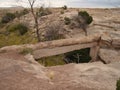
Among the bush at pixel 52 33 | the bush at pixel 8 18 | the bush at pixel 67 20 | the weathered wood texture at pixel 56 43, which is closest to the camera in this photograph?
the weathered wood texture at pixel 56 43

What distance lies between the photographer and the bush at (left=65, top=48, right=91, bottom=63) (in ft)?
75.6

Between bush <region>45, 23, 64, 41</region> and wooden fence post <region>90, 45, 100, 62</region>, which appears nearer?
wooden fence post <region>90, 45, 100, 62</region>

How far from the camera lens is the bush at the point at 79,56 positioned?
75.6 feet

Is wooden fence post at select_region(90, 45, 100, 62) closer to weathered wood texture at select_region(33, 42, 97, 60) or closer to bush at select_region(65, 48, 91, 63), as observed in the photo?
bush at select_region(65, 48, 91, 63)

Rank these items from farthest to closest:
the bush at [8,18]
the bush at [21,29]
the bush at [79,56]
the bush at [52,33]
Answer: the bush at [8,18] < the bush at [21,29] < the bush at [52,33] < the bush at [79,56]

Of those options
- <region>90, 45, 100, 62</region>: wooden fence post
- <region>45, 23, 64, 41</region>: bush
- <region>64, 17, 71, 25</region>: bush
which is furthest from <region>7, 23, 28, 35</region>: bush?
<region>90, 45, 100, 62</region>: wooden fence post

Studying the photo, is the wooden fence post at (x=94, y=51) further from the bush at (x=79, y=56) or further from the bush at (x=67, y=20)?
the bush at (x=67, y=20)

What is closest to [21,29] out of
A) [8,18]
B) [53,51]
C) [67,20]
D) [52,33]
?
[67,20]

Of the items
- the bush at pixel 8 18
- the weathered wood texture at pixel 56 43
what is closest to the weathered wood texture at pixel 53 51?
the weathered wood texture at pixel 56 43

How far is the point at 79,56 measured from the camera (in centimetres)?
2336

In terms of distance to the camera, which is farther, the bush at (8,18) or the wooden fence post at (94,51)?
the bush at (8,18)

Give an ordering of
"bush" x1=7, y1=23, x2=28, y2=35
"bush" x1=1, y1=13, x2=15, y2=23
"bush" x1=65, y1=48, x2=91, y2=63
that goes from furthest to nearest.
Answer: "bush" x1=1, y1=13, x2=15, y2=23, "bush" x1=7, y1=23, x2=28, y2=35, "bush" x1=65, y1=48, x2=91, y2=63

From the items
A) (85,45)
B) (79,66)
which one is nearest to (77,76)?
(79,66)

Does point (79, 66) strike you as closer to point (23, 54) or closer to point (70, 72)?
point (70, 72)
